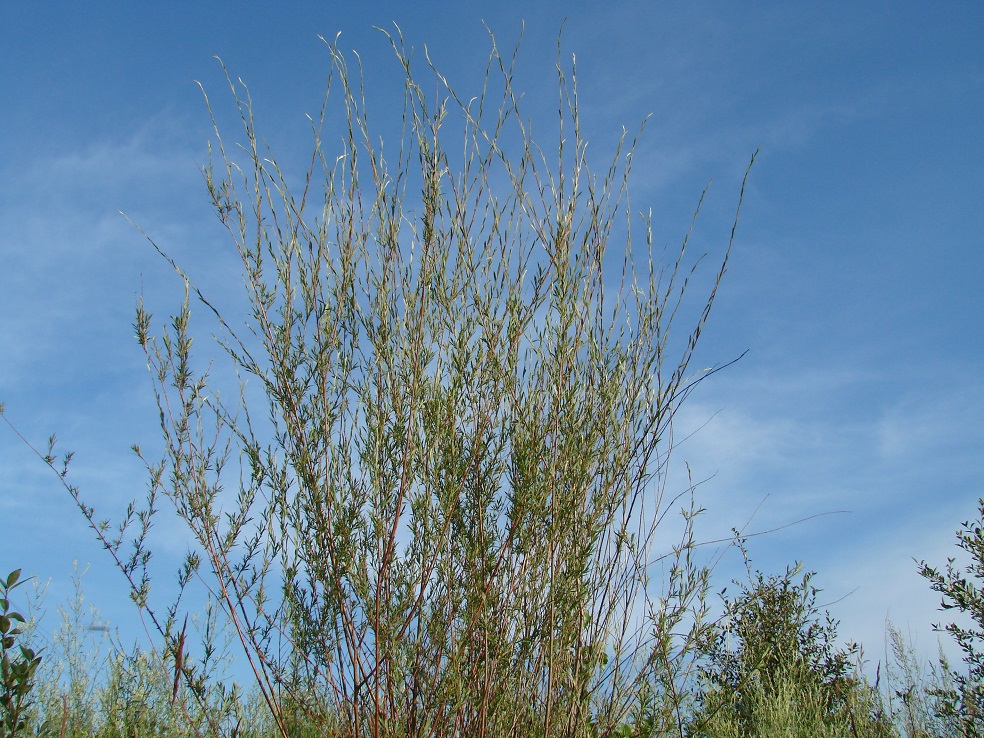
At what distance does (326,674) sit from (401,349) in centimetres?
146

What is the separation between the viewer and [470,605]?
3.28 metres

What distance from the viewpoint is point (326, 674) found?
3352 millimetres

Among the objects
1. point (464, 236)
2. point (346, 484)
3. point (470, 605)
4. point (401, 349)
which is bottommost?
point (470, 605)

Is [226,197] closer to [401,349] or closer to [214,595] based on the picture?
[401,349]

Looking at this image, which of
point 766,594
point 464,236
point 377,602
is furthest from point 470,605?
point 766,594

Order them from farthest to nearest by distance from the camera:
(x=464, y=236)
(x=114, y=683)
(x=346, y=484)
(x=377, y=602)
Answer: (x=114, y=683), (x=464, y=236), (x=346, y=484), (x=377, y=602)

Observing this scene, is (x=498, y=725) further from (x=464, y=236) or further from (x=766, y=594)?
(x=766, y=594)

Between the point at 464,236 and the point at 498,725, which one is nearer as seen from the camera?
the point at 498,725

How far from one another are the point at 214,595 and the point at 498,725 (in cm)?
137

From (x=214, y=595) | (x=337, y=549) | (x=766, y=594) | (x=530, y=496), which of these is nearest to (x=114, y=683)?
(x=214, y=595)

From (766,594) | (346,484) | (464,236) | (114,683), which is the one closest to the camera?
(346,484)

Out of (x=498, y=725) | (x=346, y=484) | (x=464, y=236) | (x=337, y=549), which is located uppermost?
(x=464, y=236)

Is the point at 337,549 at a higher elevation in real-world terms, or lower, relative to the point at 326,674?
higher

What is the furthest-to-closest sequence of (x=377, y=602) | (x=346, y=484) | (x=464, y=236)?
(x=464, y=236)
(x=346, y=484)
(x=377, y=602)
